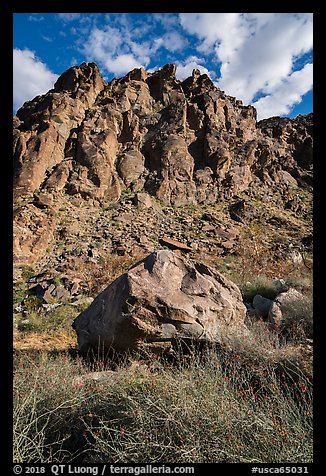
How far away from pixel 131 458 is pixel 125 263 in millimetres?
10266

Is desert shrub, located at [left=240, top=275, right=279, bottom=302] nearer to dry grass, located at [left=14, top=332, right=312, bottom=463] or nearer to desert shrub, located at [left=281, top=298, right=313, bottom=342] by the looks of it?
desert shrub, located at [left=281, top=298, right=313, bottom=342]

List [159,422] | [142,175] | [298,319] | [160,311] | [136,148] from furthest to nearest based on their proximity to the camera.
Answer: [136,148], [142,175], [298,319], [160,311], [159,422]

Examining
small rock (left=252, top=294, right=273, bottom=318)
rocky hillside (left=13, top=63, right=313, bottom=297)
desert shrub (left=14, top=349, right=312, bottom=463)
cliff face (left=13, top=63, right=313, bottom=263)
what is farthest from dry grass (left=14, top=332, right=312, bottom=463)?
Answer: cliff face (left=13, top=63, right=313, bottom=263)

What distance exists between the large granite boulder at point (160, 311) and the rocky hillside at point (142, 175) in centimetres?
589

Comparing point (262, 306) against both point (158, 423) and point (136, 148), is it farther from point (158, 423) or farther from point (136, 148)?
point (136, 148)

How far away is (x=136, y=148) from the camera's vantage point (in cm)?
2348

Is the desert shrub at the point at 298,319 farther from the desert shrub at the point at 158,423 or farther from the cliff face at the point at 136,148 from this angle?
the cliff face at the point at 136,148

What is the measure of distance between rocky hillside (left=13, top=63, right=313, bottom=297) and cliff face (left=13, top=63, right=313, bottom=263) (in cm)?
10

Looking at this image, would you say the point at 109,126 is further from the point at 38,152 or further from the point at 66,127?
the point at 38,152

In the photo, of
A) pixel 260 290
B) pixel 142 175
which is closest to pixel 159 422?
pixel 260 290

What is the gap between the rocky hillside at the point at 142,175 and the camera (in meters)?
15.2

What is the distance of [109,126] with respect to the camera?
23.2 metres

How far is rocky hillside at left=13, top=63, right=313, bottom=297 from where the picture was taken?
15.2 meters

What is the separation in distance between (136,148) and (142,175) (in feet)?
9.28
